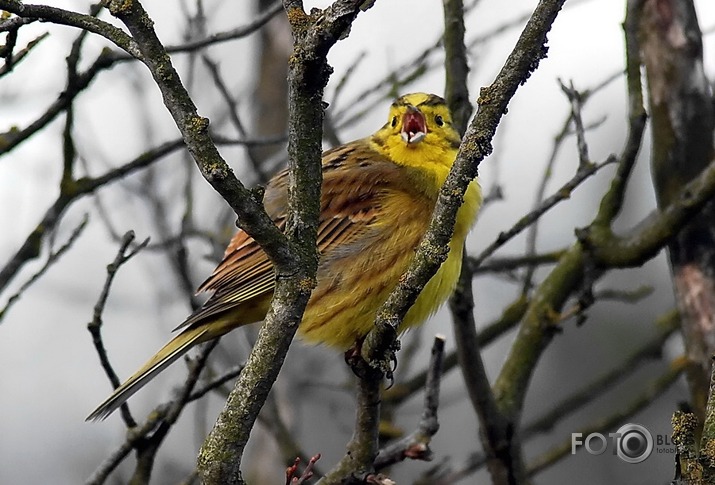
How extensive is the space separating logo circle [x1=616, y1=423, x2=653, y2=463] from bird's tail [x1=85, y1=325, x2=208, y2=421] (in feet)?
5.76

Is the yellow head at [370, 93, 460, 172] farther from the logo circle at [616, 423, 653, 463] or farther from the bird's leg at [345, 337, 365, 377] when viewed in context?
the logo circle at [616, 423, 653, 463]

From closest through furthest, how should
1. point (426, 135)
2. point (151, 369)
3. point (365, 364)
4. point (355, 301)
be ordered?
point (365, 364) < point (151, 369) < point (355, 301) < point (426, 135)

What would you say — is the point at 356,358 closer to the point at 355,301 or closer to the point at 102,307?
the point at 355,301

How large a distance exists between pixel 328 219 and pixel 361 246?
230mm

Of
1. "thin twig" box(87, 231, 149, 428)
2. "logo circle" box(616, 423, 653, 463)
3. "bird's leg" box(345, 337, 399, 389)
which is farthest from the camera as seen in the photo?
"logo circle" box(616, 423, 653, 463)

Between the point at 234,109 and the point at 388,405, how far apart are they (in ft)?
5.45

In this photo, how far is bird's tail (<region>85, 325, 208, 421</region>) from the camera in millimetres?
3584

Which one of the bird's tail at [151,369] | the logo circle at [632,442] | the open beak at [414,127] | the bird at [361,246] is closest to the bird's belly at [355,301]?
the bird at [361,246]

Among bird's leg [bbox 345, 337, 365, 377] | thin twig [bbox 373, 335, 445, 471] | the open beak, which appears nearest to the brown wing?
the open beak

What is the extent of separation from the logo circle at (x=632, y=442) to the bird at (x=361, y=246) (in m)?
0.98

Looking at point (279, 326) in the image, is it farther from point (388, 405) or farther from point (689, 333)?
point (388, 405)

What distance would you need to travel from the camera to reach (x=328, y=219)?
440 cm

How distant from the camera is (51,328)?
995 cm

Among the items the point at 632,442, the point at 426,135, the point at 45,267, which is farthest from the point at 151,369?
the point at 632,442
